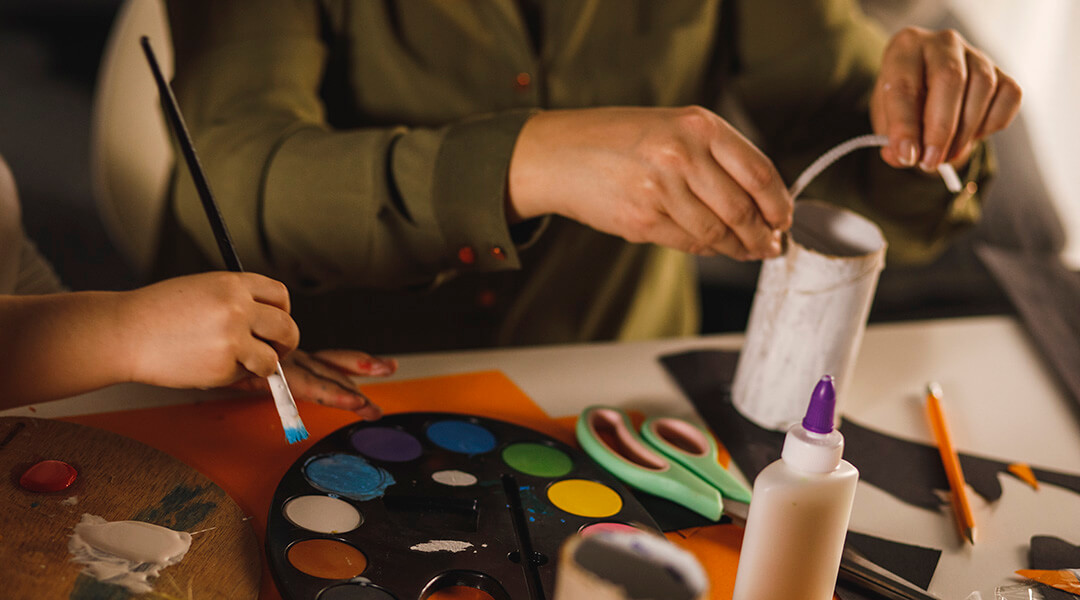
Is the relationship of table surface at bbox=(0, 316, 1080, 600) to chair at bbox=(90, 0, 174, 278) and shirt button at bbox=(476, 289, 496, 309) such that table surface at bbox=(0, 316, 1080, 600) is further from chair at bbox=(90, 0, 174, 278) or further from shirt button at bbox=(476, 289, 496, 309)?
chair at bbox=(90, 0, 174, 278)

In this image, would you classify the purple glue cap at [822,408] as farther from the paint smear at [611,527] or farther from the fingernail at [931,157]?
the fingernail at [931,157]

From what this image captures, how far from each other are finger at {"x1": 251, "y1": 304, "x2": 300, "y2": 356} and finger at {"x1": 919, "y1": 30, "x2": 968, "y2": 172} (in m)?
0.45

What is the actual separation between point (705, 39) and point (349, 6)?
0.36m

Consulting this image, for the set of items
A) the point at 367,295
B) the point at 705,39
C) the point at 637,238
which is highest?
the point at 705,39

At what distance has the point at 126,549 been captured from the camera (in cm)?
33

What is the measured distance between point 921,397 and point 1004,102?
9.2 inches

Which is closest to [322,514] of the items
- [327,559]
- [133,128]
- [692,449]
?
[327,559]

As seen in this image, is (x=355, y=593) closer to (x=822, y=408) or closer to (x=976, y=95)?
(x=822, y=408)

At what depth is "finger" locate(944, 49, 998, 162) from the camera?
1.85 feet

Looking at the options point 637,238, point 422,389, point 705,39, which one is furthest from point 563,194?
point 705,39

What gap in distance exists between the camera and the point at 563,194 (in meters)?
0.51

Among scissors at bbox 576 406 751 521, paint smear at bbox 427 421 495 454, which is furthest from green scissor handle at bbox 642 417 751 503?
paint smear at bbox 427 421 495 454

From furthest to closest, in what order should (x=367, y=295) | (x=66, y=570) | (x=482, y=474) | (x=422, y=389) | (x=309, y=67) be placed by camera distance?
(x=367, y=295), (x=309, y=67), (x=422, y=389), (x=482, y=474), (x=66, y=570)

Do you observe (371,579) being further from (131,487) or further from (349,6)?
(349,6)
